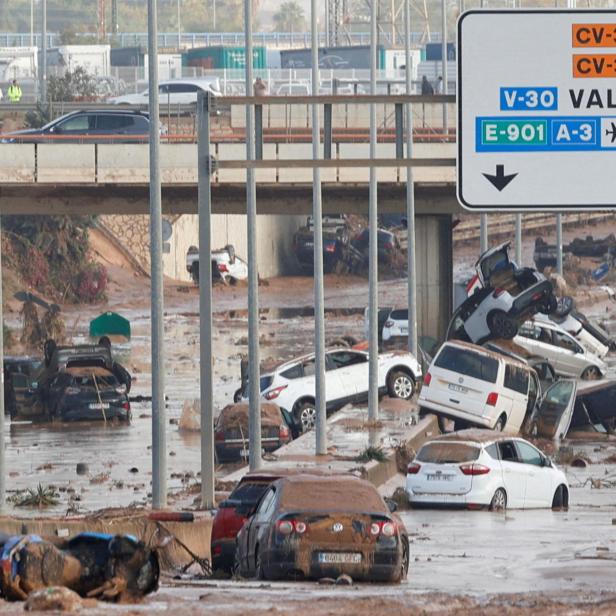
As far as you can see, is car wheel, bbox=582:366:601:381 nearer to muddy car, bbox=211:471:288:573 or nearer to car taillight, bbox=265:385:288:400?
car taillight, bbox=265:385:288:400

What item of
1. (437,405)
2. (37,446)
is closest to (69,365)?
(37,446)

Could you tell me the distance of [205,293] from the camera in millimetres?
25953

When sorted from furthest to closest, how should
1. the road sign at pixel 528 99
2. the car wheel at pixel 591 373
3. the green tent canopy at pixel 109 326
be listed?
the green tent canopy at pixel 109 326, the car wheel at pixel 591 373, the road sign at pixel 528 99

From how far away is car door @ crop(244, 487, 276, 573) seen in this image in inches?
752

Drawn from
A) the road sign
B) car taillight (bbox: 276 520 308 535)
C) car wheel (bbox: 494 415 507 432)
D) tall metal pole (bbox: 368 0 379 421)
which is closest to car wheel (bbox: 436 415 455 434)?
car wheel (bbox: 494 415 507 432)

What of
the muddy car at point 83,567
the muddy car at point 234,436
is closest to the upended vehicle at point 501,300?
the muddy car at point 234,436

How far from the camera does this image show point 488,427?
37.6m

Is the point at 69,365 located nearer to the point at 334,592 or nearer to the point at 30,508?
the point at 30,508

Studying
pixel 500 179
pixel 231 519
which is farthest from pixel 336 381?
pixel 500 179

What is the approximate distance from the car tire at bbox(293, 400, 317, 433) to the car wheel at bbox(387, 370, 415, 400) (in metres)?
5.23

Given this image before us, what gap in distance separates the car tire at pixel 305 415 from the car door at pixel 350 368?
3288 mm

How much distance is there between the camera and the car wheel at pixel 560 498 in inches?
1163

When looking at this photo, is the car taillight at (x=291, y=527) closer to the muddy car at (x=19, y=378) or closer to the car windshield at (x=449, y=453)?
the car windshield at (x=449, y=453)

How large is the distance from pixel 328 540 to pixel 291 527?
0.38m
